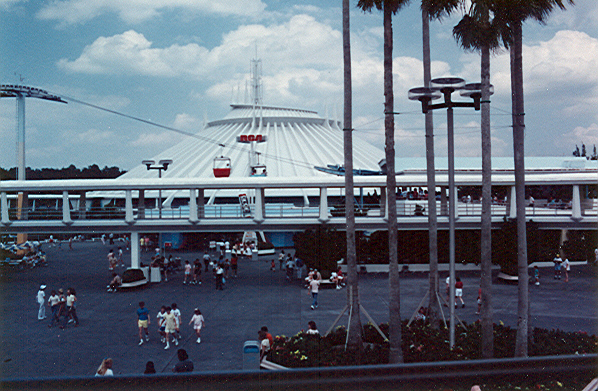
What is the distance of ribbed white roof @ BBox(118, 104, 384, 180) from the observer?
51250mm

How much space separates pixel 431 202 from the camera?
14.2 meters

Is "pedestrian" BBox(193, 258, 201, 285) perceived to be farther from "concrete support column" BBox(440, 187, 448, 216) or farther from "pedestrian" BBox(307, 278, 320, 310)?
"concrete support column" BBox(440, 187, 448, 216)

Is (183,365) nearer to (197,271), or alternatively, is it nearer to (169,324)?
(169,324)

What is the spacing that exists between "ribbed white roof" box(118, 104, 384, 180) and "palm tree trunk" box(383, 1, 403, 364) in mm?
36329

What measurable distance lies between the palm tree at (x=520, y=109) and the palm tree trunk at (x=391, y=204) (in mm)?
2666

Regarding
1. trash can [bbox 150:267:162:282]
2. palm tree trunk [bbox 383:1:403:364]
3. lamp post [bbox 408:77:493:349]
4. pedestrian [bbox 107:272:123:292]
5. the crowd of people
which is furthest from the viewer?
trash can [bbox 150:267:162:282]

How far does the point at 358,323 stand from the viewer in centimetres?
1167

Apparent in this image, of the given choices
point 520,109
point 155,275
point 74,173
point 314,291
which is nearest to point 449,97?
point 520,109

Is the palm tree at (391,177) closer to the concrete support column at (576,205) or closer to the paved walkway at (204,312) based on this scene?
the paved walkway at (204,312)

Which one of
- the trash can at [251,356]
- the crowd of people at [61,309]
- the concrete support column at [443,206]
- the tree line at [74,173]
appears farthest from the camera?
the tree line at [74,173]

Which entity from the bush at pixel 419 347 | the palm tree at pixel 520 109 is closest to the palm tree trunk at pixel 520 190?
the palm tree at pixel 520 109

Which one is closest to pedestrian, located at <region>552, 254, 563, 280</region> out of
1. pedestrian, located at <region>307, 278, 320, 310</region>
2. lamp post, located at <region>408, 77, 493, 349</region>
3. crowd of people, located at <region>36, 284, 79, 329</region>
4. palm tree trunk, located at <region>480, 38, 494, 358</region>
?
pedestrian, located at <region>307, 278, 320, 310</region>

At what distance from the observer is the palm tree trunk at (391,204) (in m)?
10.7

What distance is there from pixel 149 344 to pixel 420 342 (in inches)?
332
